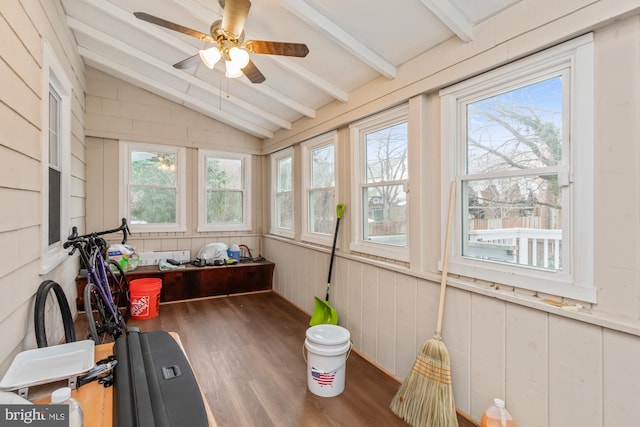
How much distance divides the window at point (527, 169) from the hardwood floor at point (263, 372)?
46.4 inches

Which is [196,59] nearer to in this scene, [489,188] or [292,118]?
[292,118]

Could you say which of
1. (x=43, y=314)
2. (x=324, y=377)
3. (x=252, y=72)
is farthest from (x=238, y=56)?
(x=324, y=377)

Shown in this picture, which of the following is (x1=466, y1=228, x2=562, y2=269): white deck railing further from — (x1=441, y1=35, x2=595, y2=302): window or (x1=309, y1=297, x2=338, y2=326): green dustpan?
(x1=309, y1=297, x2=338, y2=326): green dustpan

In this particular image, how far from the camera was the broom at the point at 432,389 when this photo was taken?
1.88m

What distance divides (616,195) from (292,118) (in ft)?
11.8

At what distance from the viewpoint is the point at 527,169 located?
1.83 meters

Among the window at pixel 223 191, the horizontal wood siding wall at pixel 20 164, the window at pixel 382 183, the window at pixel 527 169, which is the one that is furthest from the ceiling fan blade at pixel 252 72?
the window at pixel 223 191

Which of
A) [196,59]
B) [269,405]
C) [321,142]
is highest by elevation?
[196,59]

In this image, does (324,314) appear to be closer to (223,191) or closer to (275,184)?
(275,184)

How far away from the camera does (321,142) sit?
3852 mm

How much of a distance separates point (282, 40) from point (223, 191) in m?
3.11

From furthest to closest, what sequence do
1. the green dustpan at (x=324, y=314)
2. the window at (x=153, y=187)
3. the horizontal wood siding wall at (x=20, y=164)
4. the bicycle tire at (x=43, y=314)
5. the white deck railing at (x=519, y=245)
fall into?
the window at (x=153, y=187)
the green dustpan at (x=324, y=314)
the bicycle tire at (x=43, y=314)
the white deck railing at (x=519, y=245)
the horizontal wood siding wall at (x=20, y=164)

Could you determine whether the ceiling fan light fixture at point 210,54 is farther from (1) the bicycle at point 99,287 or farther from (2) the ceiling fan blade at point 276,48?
(1) the bicycle at point 99,287

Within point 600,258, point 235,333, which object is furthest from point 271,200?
point 600,258
